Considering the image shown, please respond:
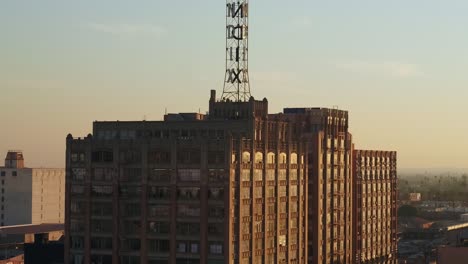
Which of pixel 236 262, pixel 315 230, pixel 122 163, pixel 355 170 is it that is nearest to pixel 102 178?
pixel 122 163

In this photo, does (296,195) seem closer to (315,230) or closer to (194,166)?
(315,230)

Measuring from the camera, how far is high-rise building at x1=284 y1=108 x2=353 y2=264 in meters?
167

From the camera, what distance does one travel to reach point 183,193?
449 ft

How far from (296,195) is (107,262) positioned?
3491 cm

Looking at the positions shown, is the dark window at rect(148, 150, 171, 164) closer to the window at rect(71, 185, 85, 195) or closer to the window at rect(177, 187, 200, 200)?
the window at rect(177, 187, 200, 200)

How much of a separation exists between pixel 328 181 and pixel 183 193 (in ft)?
148

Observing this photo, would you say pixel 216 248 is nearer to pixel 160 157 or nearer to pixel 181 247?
pixel 181 247

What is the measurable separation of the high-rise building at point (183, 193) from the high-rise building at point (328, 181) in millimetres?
14777

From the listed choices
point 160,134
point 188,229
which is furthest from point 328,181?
point 188,229

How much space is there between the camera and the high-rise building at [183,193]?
444 ft

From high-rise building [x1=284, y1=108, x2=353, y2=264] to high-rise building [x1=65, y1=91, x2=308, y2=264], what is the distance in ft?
48.5

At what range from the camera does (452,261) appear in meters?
168

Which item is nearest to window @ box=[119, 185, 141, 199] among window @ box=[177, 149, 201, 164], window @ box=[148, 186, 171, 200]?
window @ box=[148, 186, 171, 200]

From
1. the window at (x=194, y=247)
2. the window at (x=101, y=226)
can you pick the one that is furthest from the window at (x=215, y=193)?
the window at (x=101, y=226)
